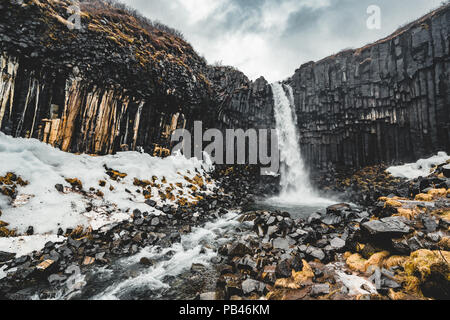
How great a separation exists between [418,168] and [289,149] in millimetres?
14475

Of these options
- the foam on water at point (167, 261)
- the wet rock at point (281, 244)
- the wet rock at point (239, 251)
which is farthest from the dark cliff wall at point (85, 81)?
the wet rock at point (281, 244)

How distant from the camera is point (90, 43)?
1393 centimetres

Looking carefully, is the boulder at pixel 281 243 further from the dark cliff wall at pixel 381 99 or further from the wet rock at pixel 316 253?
the dark cliff wall at pixel 381 99

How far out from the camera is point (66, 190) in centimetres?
933

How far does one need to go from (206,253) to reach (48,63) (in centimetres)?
1526

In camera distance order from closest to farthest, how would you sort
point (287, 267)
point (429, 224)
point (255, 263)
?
point (287, 267), point (429, 224), point (255, 263)

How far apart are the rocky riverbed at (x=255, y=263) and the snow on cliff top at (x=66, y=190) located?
753 millimetres

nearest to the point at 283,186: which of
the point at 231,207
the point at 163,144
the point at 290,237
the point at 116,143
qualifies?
the point at 231,207

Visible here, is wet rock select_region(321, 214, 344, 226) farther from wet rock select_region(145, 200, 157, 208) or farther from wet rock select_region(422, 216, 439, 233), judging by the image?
wet rock select_region(145, 200, 157, 208)

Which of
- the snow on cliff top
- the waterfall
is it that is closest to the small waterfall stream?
the waterfall

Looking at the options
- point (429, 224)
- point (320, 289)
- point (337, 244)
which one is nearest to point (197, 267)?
point (320, 289)

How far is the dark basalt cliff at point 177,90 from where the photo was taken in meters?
11.5

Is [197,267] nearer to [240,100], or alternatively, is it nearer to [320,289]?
[320,289]

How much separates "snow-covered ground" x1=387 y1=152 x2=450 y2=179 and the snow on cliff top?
23.2m
